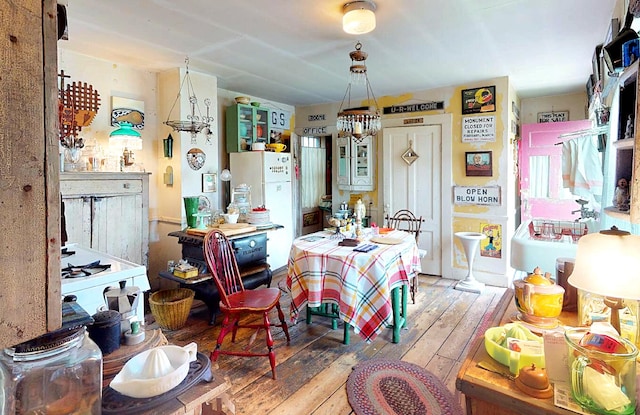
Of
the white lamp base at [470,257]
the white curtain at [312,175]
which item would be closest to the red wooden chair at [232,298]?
the white lamp base at [470,257]

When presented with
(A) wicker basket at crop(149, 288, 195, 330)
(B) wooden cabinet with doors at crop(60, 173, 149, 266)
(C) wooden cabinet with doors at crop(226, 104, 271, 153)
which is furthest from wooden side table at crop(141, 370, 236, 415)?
(C) wooden cabinet with doors at crop(226, 104, 271, 153)

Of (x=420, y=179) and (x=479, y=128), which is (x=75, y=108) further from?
(x=479, y=128)

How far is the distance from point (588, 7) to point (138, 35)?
3.32 m

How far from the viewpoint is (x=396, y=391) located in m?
2.27

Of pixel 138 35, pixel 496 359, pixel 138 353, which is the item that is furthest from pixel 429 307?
pixel 138 35

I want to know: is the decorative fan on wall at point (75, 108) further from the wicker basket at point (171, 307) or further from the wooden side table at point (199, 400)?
the wooden side table at point (199, 400)

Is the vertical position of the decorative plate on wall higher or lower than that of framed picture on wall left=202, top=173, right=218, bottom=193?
higher

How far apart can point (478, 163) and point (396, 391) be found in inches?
124

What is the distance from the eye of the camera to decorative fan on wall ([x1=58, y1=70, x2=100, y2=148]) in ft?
10.5

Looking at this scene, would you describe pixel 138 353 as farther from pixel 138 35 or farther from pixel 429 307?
pixel 429 307

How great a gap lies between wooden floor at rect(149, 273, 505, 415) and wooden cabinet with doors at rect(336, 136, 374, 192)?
6.97ft

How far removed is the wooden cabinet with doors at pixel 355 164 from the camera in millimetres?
5302

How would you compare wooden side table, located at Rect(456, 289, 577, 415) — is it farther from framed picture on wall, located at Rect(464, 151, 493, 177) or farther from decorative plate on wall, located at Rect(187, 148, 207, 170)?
framed picture on wall, located at Rect(464, 151, 493, 177)

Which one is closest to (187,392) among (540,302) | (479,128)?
(540,302)
